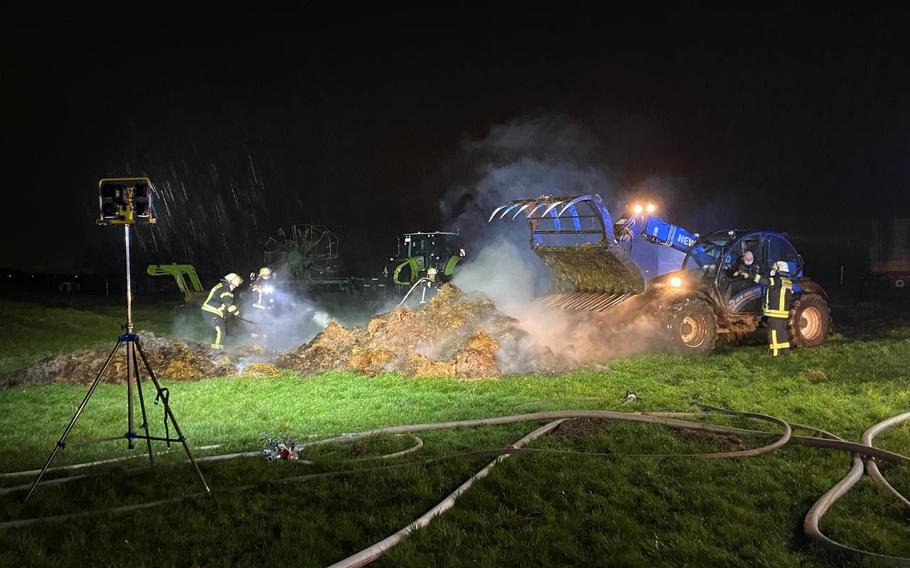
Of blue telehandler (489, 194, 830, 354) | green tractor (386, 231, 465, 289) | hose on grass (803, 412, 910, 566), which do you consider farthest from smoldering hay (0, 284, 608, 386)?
green tractor (386, 231, 465, 289)

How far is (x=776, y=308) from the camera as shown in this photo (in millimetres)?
13664

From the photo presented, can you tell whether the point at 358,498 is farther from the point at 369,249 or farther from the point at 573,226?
the point at 369,249

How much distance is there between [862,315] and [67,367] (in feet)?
70.0

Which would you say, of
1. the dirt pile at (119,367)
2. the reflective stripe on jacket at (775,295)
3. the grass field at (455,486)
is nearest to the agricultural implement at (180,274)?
the dirt pile at (119,367)

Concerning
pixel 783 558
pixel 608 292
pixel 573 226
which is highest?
pixel 573 226

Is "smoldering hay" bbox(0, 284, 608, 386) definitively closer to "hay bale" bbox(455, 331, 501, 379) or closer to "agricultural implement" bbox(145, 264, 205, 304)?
"hay bale" bbox(455, 331, 501, 379)

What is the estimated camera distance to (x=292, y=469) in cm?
605

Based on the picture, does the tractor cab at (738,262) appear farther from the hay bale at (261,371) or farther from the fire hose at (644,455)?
the hay bale at (261,371)

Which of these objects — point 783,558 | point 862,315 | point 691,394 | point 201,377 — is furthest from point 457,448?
point 862,315

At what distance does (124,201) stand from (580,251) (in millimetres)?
9896

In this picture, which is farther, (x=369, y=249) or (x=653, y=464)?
(x=369, y=249)

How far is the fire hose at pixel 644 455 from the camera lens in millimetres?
4453

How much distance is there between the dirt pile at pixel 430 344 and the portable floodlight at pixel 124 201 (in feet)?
19.9

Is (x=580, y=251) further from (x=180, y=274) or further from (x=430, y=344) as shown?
(x=180, y=274)
